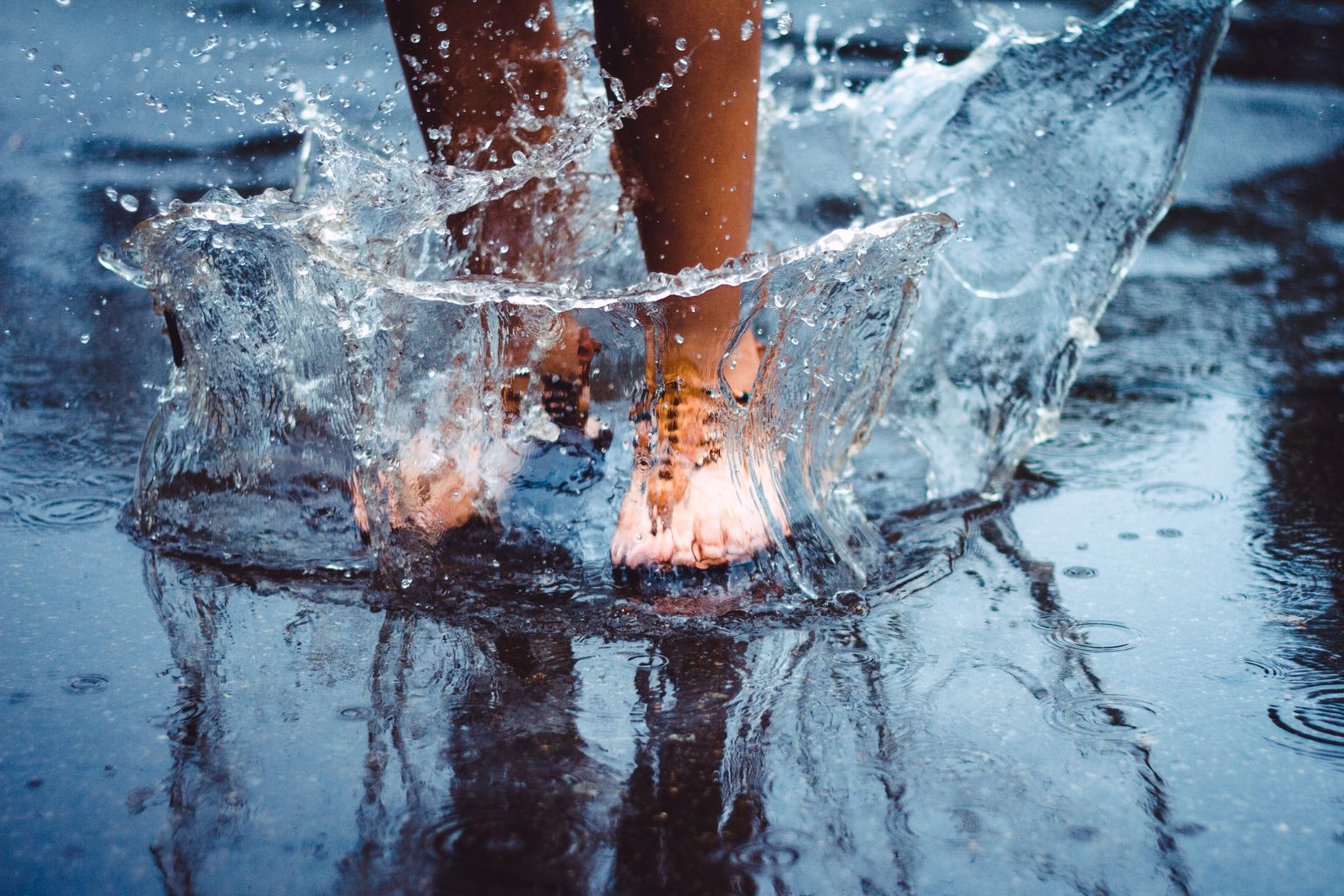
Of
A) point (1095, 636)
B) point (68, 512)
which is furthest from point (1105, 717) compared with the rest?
point (68, 512)

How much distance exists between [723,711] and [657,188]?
0.53 meters

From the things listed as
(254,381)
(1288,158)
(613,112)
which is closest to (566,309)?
(613,112)

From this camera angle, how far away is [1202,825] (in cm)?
82

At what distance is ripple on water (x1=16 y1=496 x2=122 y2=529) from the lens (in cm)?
137

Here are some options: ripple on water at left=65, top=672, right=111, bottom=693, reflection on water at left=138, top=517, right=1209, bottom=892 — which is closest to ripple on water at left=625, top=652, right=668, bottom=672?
reflection on water at left=138, top=517, right=1209, bottom=892

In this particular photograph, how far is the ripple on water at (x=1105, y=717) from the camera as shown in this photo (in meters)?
0.94

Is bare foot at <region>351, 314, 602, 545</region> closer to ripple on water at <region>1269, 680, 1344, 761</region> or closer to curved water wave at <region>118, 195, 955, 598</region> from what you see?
curved water wave at <region>118, 195, 955, 598</region>

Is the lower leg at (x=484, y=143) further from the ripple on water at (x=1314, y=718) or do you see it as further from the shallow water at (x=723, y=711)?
the ripple on water at (x=1314, y=718)

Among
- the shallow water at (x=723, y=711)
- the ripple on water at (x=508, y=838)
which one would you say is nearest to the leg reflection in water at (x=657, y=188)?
the shallow water at (x=723, y=711)

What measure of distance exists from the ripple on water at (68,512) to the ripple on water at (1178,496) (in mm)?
1213

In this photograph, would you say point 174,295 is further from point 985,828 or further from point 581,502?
point 985,828

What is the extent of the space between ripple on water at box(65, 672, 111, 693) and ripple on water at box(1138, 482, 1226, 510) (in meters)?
1.13

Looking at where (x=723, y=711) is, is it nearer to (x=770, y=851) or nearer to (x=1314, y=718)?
(x=770, y=851)

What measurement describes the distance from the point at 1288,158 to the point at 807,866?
2650 millimetres
